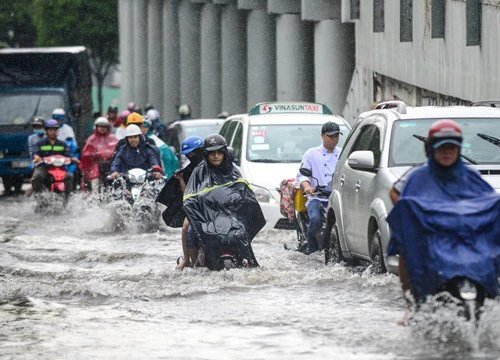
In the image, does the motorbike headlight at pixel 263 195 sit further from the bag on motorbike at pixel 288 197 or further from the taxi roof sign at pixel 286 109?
the bag on motorbike at pixel 288 197

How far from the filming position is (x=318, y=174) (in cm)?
1543

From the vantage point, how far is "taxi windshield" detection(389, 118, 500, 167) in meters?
12.3

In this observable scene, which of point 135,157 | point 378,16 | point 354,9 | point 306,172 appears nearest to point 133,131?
point 135,157

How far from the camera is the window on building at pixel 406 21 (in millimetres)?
29125

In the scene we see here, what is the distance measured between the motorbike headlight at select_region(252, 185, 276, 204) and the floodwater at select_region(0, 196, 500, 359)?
56.0 inches

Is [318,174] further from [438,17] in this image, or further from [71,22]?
[71,22]

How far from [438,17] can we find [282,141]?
6.77 metres

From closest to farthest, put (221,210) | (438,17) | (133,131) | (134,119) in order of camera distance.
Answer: (221,210) < (133,131) < (134,119) < (438,17)

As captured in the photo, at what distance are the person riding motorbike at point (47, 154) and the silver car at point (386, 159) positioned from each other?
38.8ft

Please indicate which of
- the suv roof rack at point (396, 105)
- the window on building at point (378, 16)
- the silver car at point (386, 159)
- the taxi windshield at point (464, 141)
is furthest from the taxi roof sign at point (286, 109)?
the window on building at point (378, 16)

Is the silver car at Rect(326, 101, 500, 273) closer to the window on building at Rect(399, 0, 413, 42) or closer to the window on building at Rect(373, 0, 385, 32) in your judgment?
the window on building at Rect(399, 0, 413, 42)

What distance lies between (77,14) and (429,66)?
54.0m

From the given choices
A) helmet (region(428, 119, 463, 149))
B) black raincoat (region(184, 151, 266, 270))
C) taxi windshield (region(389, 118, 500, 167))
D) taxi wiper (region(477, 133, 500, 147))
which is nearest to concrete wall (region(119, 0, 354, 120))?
black raincoat (region(184, 151, 266, 270))

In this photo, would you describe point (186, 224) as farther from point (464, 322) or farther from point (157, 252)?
point (464, 322)
